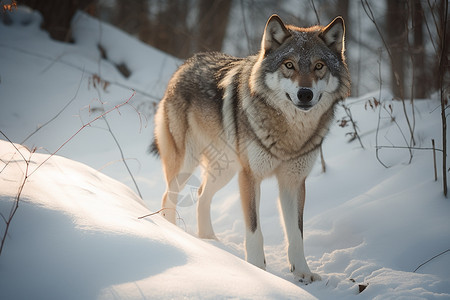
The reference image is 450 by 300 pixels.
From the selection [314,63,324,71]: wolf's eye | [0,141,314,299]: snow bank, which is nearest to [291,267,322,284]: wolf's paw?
[0,141,314,299]: snow bank

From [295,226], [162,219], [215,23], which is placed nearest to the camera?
[162,219]

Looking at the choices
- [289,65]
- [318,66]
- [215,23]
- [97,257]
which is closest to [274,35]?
[289,65]

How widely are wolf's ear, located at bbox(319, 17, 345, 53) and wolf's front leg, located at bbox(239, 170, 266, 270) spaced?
49.7 inches

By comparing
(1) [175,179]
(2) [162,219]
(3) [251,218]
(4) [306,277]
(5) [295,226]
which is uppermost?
(1) [175,179]

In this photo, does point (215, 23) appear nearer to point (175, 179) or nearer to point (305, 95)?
point (175, 179)

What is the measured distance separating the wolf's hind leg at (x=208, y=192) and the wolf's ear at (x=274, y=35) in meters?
1.42

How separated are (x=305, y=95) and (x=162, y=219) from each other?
1.33 meters

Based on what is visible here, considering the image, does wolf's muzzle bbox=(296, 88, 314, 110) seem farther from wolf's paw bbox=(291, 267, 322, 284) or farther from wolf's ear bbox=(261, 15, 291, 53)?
wolf's paw bbox=(291, 267, 322, 284)

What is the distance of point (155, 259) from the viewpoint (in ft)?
5.06

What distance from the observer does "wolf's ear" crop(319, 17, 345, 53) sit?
9.37 ft

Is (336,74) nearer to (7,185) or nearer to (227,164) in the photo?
(227,164)

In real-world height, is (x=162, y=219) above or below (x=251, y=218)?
above

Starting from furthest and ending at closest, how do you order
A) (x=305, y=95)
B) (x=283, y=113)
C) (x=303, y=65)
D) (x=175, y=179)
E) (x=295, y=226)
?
(x=175, y=179) → (x=295, y=226) → (x=283, y=113) → (x=303, y=65) → (x=305, y=95)

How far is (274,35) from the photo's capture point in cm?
289
